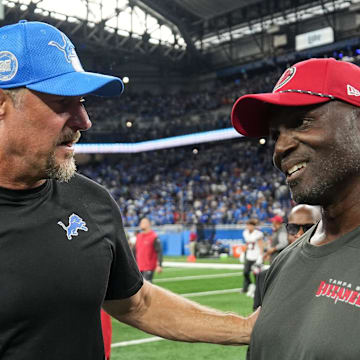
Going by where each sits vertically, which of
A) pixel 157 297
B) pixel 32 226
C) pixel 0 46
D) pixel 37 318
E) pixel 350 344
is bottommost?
pixel 157 297

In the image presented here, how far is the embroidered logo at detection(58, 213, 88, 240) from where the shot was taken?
240 cm

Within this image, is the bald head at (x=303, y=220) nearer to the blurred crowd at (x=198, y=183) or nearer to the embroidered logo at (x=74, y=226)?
the embroidered logo at (x=74, y=226)

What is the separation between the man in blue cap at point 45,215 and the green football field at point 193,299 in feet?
17.1

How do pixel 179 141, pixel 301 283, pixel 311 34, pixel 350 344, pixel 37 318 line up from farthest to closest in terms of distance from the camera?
pixel 179 141
pixel 311 34
pixel 37 318
pixel 301 283
pixel 350 344

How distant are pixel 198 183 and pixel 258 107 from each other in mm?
36132

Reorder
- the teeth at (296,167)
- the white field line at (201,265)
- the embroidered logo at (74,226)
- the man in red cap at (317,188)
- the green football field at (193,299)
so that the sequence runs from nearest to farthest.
→ the man in red cap at (317,188)
the teeth at (296,167)
the embroidered logo at (74,226)
the green football field at (193,299)
the white field line at (201,265)

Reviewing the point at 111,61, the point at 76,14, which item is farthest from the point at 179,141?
the point at 76,14

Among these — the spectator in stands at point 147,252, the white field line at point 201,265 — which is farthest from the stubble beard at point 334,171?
the white field line at point 201,265

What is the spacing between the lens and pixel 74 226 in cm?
244

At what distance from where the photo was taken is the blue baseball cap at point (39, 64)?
2219 mm

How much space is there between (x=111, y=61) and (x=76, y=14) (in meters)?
8.60

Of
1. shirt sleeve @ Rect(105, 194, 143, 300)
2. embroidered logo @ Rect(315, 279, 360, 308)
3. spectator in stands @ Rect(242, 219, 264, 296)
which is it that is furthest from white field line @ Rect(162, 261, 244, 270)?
embroidered logo @ Rect(315, 279, 360, 308)

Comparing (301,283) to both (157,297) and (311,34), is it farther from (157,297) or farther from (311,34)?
(311,34)

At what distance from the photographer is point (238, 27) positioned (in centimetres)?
3897
